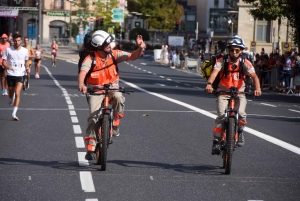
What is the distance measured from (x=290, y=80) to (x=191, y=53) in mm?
43155

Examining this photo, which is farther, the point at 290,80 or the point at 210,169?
the point at 290,80

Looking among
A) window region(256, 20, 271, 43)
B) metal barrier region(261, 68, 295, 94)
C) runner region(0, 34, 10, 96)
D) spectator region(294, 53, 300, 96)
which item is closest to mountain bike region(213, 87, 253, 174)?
runner region(0, 34, 10, 96)

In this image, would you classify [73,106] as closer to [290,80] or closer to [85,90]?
[85,90]

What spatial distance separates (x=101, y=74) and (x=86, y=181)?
170 cm

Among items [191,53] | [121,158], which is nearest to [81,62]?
[121,158]

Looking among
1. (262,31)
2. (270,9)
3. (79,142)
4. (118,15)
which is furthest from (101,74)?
(118,15)

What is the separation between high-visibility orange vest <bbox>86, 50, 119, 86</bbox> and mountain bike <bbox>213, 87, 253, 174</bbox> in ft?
4.31

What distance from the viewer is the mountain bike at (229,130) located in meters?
9.66

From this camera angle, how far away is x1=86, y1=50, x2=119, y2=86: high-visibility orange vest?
1020 cm

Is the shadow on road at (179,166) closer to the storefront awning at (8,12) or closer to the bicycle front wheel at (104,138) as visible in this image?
the bicycle front wheel at (104,138)

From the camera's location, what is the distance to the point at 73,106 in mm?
20781

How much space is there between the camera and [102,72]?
1024 cm

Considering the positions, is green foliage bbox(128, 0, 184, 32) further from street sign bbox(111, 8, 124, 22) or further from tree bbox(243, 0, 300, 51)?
tree bbox(243, 0, 300, 51)

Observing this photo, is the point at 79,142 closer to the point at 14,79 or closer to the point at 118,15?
the point at 14,79
